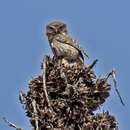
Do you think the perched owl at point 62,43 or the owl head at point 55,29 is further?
the owl head at point 55,29

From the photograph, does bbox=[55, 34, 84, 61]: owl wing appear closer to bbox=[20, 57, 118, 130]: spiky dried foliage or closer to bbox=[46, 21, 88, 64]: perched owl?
bbox=[46, 21, 88, 64]: perched owl

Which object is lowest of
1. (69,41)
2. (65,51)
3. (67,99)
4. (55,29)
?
(67,99)

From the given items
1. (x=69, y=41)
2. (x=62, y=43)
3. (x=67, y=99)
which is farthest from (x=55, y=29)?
(x=67, y=99)

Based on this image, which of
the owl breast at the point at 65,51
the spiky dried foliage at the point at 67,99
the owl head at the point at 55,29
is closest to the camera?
the spiky dried foliage at the point at 67,99

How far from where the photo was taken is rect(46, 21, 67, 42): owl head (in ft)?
46.7

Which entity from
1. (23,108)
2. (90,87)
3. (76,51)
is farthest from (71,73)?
(76,51)

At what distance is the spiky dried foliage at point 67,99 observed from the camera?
869 centimetres

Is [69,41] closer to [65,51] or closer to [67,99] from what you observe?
[65,51]

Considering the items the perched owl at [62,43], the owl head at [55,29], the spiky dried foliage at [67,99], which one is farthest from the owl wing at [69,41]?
the spiky dried foliage at [67,99]

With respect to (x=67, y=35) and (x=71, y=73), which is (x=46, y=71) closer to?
(x=71, y=73)

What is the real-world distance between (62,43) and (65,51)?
287mm

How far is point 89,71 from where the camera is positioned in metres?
9.77

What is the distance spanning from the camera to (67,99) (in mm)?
9102

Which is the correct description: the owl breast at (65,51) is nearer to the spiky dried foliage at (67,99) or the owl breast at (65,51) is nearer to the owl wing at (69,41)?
the owl wing at (69,41)
